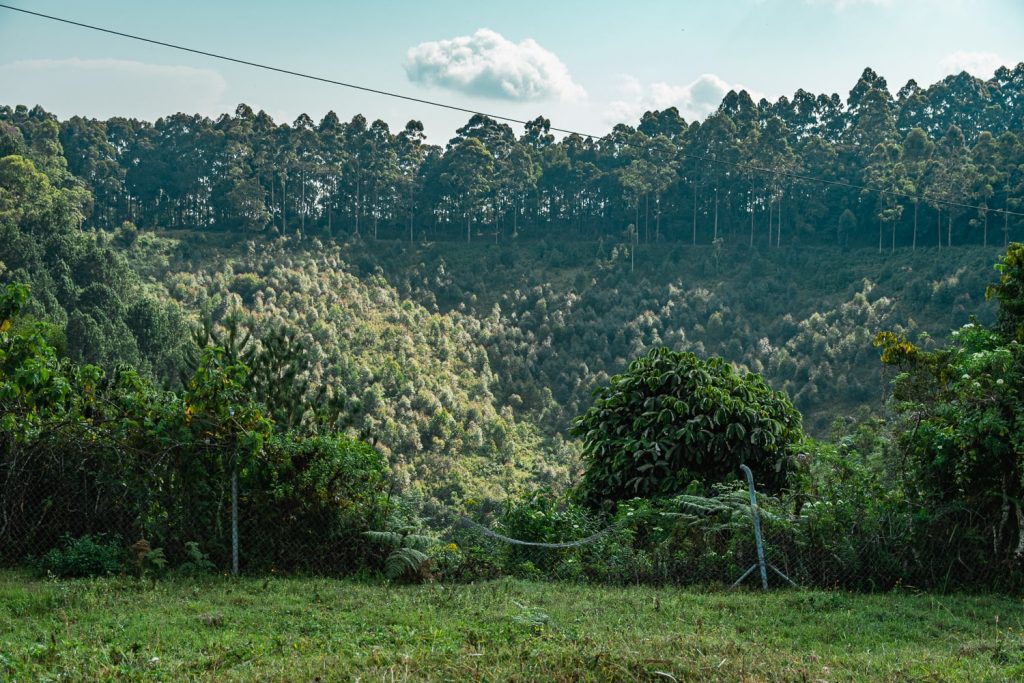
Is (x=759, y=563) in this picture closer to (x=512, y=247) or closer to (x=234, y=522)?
(x=234, y=522)

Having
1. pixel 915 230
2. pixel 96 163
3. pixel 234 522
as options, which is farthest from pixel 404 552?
pixel 96 163

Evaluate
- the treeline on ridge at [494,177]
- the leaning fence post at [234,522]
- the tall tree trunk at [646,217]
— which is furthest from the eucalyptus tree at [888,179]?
the leaning fence post at [234,522]

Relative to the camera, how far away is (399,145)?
2467 inches

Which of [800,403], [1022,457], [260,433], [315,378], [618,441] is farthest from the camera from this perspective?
[800,403]

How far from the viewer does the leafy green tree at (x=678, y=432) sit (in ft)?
35.7

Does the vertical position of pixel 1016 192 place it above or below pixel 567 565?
above

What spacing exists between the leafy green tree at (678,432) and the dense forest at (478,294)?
0.40ft

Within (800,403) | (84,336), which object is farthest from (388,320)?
(800,403)

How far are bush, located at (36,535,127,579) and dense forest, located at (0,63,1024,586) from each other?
0.36m

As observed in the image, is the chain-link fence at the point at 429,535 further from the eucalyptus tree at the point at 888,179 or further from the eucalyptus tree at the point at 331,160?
the eucalyptus tree at the point at 331,160

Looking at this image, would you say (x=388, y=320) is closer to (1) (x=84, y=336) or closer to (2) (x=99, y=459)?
(1) (x=84, y=336)

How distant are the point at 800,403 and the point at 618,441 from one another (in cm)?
2834

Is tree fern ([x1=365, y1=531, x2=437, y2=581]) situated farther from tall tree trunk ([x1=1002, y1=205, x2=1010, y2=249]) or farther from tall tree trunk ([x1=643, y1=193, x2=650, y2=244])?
tall tree trunk ([x1=643, y1=193, x2=650, y2=244])

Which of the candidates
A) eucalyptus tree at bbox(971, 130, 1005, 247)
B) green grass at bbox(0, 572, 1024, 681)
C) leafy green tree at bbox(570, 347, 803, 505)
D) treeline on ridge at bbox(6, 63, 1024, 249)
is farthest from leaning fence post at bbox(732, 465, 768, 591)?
treeline on ridge at bbox(6, 63, 1024, 249)
